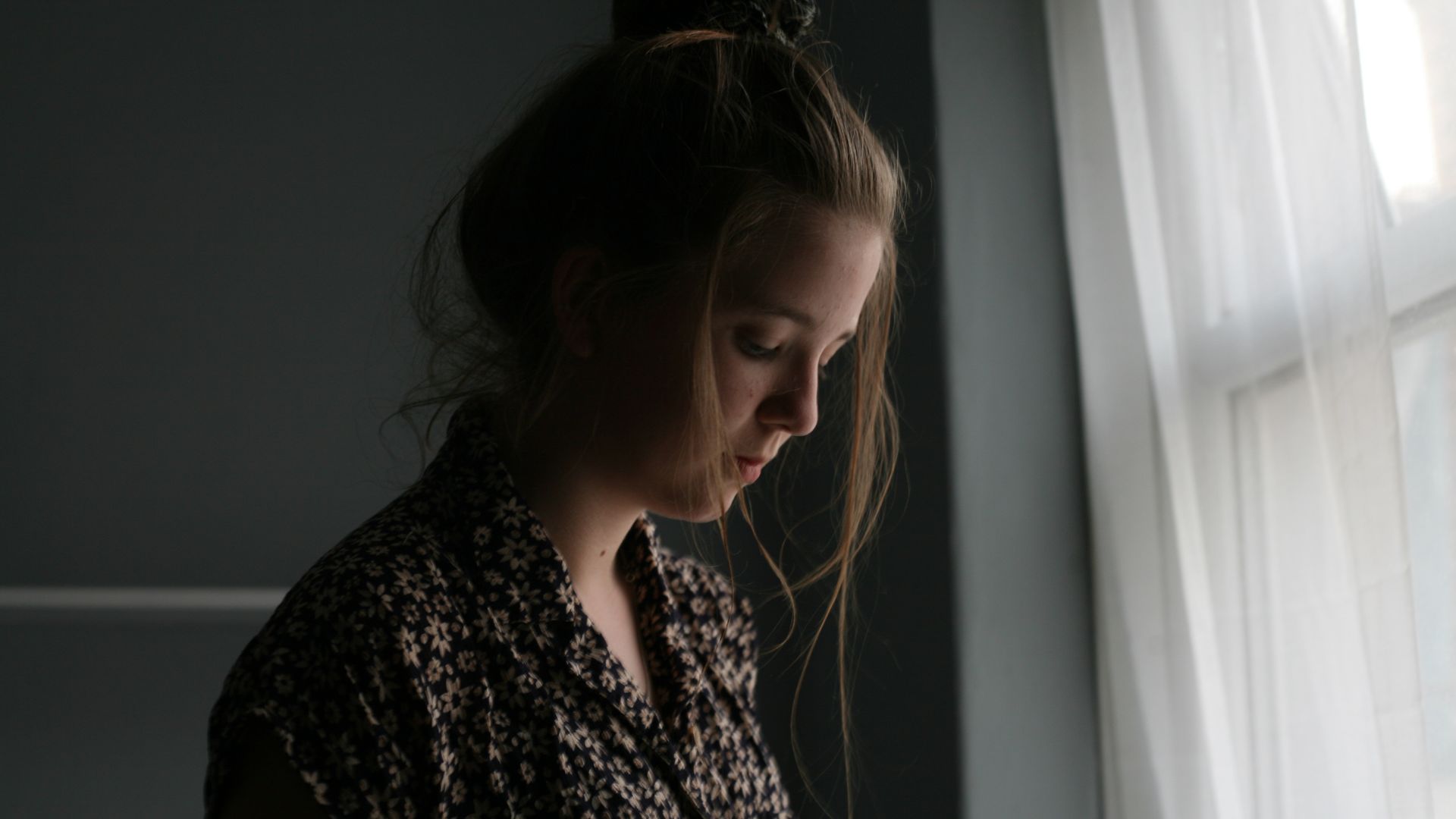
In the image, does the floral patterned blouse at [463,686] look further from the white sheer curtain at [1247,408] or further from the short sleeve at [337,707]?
the white sheer curtain at [1247,408]

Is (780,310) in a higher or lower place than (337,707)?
higher

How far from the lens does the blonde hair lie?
0.92 m

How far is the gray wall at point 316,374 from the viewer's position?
57.5 inches

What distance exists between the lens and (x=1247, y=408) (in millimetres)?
1223

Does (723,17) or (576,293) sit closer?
(576,293)

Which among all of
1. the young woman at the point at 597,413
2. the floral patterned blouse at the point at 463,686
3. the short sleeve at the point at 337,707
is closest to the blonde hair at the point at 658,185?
the young woman at the point at 597,413

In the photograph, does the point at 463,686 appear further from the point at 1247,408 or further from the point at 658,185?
the point at 1247,408

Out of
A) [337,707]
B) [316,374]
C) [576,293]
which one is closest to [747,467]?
[576,293]

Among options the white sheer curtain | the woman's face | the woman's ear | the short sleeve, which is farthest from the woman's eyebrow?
the white sheer curtain

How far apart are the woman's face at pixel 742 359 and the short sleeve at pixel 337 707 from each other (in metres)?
0.24

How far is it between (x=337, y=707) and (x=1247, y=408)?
0.91 m

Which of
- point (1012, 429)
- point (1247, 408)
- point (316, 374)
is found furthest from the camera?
point (316, 374)

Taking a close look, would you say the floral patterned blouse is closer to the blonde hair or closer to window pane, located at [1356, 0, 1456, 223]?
the blonde hair

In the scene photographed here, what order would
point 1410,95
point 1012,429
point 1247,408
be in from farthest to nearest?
point 1012,429, point 1247,408, point 1410,95
